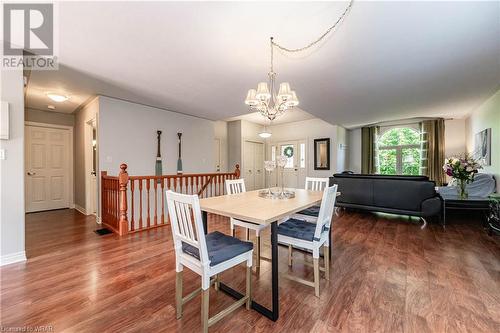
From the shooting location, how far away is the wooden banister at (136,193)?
3.27 meters

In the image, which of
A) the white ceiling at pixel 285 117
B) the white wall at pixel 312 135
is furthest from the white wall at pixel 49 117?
the white wall at pixel 312 135

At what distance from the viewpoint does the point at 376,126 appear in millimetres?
6992

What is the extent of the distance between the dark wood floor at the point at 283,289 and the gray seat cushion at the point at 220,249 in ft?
1.57

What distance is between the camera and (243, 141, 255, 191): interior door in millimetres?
7070

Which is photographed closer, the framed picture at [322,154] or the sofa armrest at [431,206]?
the sofa armrest at [431,206]

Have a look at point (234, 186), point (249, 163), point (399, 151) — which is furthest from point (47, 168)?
point (399, 151)

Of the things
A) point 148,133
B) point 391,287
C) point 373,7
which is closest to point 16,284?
point 148,133

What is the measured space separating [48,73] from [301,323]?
4234 millimetres

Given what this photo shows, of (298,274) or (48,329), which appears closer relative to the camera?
(48,329)

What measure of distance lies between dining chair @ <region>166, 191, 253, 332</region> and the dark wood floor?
0.18 meters

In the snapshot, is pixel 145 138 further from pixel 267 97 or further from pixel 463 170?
pixel 463 170

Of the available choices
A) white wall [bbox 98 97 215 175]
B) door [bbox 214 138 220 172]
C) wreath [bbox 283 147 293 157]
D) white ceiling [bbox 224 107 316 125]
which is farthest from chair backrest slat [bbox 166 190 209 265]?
wreath [bbox 283 147 293 157]

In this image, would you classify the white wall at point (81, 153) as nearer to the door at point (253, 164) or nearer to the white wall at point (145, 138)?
the white wall at point (145, 138)

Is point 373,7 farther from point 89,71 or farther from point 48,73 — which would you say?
point 48,73
